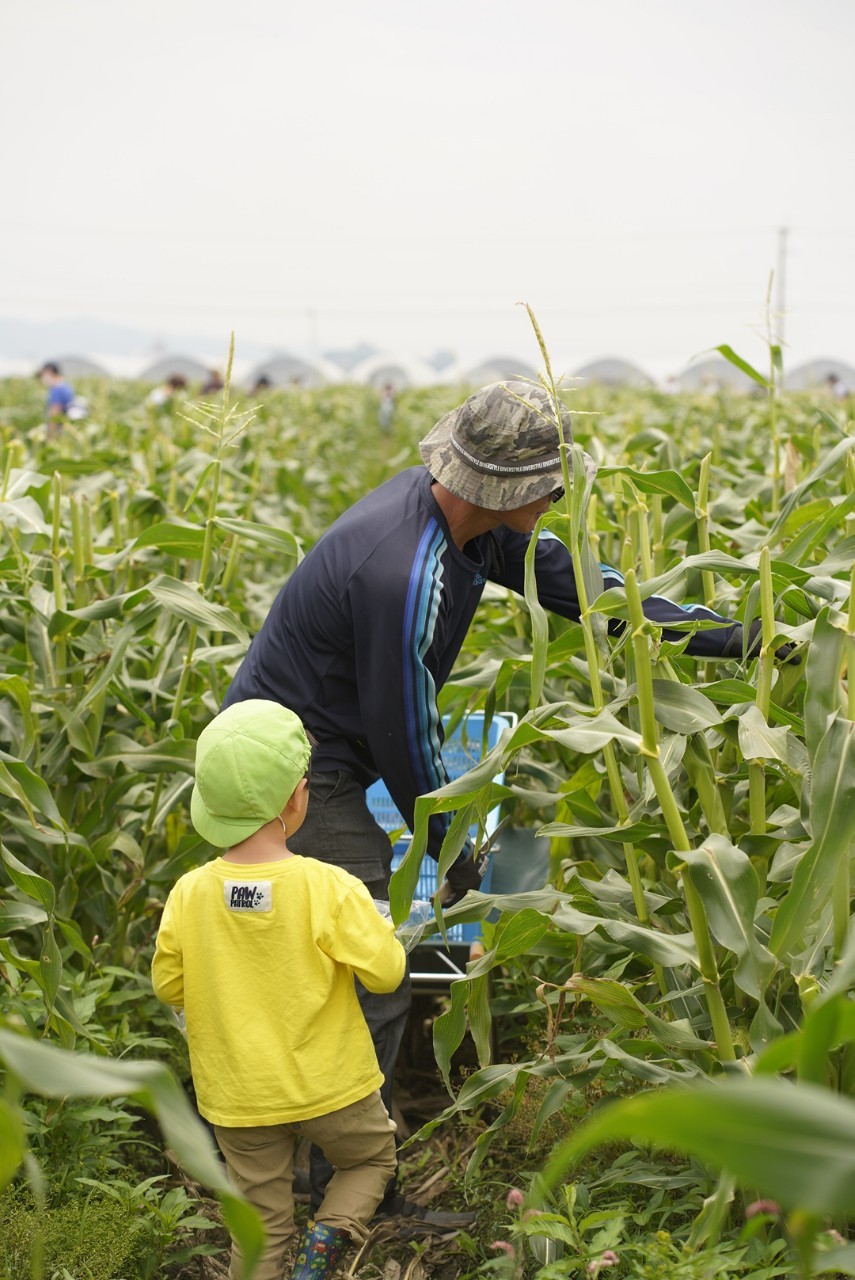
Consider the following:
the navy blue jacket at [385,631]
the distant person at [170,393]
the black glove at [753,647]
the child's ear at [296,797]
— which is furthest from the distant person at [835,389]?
the child's ear at [296,797]

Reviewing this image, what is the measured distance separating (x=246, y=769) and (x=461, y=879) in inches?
26.9

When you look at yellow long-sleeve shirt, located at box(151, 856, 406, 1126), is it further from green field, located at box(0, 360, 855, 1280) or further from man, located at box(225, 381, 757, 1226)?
man, located at box(225, 381, 757, 1226)

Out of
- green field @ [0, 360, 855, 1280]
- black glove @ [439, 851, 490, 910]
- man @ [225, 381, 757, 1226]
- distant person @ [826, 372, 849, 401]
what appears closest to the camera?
green field @ [0, 360, 855, 1280]

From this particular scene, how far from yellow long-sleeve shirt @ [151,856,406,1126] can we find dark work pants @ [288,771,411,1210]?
394 mm

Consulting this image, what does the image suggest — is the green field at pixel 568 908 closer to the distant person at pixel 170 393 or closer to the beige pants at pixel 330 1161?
the beige pants at pixel 330 1161

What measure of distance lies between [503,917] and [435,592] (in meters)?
0.60

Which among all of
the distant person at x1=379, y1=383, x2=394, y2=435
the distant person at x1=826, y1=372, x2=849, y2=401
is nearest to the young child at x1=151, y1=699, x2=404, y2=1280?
the distant person at x1=826, y1=372, x2=849, y2=401

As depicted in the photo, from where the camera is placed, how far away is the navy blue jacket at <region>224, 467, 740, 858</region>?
2.36m

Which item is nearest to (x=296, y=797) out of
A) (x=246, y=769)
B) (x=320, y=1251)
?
(x=246, y=769)

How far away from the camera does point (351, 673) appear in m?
2.55

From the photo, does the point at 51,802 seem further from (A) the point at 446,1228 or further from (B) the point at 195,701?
(A) the point at 446,1228

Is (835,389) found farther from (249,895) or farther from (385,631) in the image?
(249,895)

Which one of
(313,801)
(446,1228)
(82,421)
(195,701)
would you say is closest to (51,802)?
(313,801)

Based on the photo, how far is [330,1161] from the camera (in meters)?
2.42
